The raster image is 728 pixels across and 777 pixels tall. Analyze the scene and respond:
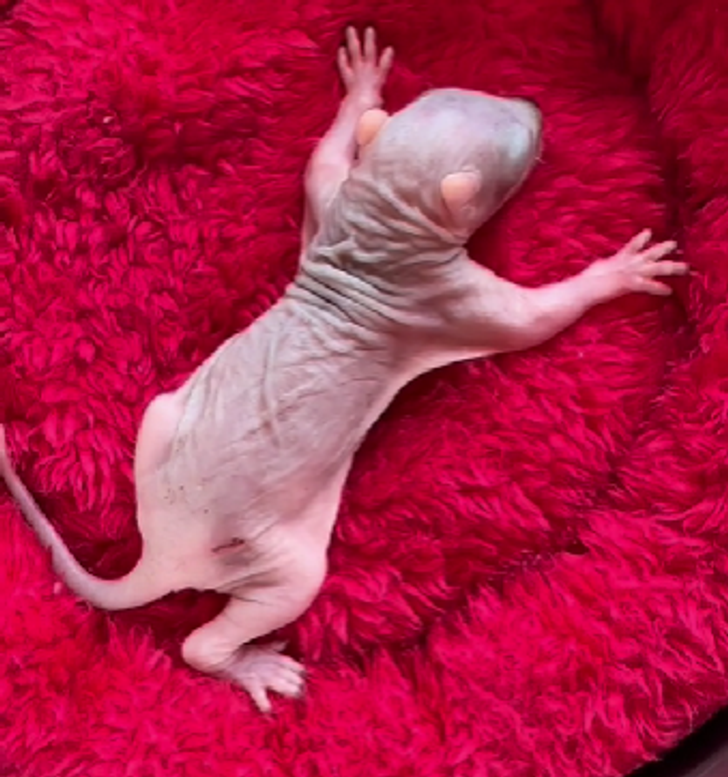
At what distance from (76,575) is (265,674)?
0.20 m

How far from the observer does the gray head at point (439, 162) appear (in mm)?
1260

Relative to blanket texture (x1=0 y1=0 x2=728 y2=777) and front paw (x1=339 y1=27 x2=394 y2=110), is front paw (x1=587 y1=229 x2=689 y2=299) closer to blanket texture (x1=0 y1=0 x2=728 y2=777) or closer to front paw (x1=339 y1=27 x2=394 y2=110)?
blanket texture (x1=0 y1=0 x2=728 y2=777)

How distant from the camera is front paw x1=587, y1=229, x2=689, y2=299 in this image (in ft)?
4.50

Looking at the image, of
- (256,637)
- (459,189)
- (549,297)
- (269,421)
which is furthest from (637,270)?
(256,637)

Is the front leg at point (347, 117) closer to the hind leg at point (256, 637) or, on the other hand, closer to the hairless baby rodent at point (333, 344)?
the hairless baby rodent at point (333, 344)

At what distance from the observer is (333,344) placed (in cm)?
130

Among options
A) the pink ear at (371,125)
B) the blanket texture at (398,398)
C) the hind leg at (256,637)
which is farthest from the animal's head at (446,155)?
the hind leg at (256,637)

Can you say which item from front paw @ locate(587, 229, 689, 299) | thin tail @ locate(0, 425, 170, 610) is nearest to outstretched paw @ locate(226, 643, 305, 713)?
thin tail @ locate(0, 425, 170, 610)

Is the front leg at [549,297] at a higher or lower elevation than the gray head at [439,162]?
lower

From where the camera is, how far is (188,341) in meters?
1.46

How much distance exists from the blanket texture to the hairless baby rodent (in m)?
0.04

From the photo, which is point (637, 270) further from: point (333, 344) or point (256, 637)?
point (256, 637)

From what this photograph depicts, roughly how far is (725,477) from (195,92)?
1.99ft

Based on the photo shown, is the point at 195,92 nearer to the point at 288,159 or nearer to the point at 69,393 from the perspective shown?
the point at 288,159
